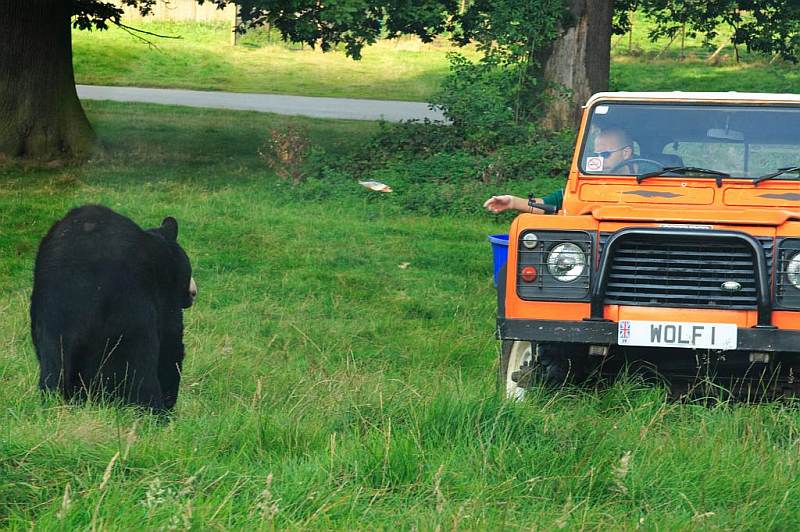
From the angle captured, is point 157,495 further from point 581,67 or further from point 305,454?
point 581,67

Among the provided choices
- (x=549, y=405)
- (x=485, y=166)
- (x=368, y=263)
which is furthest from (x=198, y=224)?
(x=549, y=405)

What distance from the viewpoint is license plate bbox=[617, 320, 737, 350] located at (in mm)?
5715

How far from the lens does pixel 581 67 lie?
60.7ft

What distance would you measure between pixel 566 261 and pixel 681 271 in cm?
57

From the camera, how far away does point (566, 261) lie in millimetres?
5973

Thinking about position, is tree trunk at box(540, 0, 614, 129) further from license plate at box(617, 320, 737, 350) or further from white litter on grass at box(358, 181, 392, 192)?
license plate at box(617, 320, 737, 350)

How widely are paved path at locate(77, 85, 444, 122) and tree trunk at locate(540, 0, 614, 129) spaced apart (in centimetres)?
978

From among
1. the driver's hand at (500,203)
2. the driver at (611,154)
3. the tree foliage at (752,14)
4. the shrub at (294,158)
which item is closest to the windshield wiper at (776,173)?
the driver at (611,154)

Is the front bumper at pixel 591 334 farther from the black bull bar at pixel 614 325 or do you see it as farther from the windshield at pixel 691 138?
the windshield at pixel 691 138

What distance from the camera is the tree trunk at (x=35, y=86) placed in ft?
58.1

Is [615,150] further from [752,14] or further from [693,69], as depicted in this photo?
[693,69]

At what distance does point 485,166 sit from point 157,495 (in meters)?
12.7

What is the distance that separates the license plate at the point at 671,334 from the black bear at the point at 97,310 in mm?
2283

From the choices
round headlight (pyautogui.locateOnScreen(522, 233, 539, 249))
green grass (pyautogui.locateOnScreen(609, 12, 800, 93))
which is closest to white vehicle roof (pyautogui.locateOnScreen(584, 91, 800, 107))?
round headlight (pyautogui.locateOnScreen(522, 233, 539, 249))
